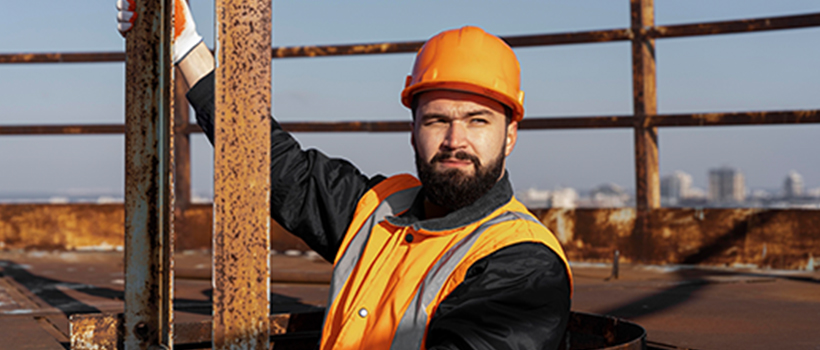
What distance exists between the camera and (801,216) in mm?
4117

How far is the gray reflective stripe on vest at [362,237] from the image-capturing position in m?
1.80

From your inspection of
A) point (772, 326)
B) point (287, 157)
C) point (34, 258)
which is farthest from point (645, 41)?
point (34, 258)

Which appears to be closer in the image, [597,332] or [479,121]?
[479,121]

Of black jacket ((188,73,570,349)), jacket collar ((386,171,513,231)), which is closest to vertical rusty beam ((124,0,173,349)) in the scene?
black jacket ((188,73,570,349))

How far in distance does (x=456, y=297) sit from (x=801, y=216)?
10.8 feet

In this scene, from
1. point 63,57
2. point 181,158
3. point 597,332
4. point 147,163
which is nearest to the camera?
point 147,163

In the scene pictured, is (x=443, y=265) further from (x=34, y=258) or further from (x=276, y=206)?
(x=34, y=258)

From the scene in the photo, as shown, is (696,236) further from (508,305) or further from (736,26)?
(508,305)

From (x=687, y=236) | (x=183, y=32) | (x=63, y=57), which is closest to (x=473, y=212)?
(x=183, y=32)

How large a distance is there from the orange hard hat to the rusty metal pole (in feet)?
8.93

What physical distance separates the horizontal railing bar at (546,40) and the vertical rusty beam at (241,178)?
324 centimetres

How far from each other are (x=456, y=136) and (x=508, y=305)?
42 cm

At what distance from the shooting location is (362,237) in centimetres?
186

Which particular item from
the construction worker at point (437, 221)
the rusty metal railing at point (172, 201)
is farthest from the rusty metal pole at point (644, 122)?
the rusty metal railing at point (172, 201)
